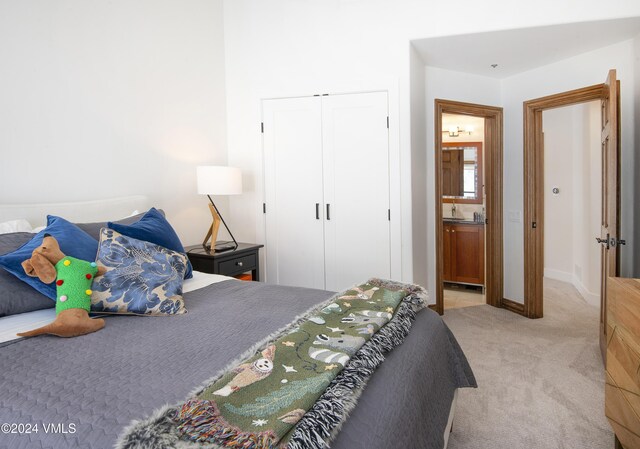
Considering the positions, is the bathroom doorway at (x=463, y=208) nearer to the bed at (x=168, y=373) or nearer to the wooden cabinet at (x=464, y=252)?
the wooden cabinet at (x=464, y=252)

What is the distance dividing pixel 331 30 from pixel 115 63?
5.94 ft

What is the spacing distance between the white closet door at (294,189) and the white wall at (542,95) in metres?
2.00

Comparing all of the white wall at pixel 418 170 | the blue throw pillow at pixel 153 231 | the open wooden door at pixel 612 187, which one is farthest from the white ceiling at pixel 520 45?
the blue throw pillow at pixel 153 231

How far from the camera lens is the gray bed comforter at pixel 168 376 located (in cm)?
96

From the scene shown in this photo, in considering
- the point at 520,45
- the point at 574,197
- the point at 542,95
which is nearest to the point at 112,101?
the point at 520,45

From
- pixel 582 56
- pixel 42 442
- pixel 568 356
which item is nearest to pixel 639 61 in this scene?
pixel 582 56

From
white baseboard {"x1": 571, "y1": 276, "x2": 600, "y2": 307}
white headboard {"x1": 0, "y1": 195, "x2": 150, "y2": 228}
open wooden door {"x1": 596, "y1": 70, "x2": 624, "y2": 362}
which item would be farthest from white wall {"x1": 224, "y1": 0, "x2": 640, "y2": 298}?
white headboard {"x1": 0, "y1": 195, "x2": 150, "y2": 228}

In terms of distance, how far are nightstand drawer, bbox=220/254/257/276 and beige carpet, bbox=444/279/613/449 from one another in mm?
1856

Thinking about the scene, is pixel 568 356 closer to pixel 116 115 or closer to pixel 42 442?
pixel 42 442

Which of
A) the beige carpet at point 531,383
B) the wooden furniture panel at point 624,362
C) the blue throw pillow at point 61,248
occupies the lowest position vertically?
the beige carpet at point 531,383

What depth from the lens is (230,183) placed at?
3.26 meters

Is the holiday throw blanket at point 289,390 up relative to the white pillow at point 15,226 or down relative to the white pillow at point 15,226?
down

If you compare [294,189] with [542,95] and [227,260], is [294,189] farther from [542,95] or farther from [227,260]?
[542,95]

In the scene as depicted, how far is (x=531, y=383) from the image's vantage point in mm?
2566
